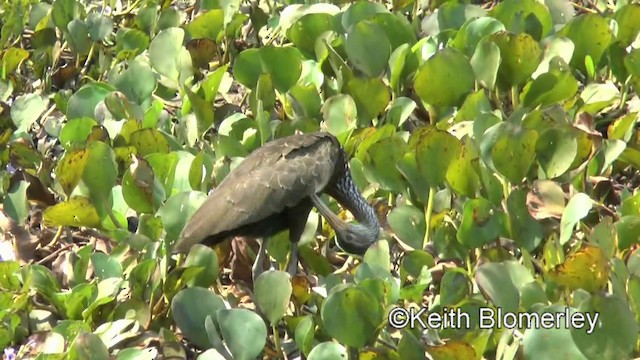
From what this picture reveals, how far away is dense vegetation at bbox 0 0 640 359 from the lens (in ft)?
13.9

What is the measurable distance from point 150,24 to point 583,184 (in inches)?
105

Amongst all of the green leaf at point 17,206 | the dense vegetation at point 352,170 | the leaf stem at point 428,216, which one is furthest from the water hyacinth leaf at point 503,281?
the green leaf at point 17,206

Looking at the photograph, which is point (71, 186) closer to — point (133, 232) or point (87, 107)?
point (133, 232)

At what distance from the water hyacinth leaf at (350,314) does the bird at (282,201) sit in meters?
0.73

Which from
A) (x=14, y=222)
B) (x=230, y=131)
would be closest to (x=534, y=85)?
(x=230, y=131)

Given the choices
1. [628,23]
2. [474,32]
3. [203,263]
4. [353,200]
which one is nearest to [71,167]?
[203,263]

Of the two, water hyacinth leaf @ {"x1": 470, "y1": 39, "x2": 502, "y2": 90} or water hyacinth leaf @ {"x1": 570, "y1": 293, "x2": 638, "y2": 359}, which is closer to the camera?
water hyacinth leaf @ {"x1": 570, "y1": 293, "x2": 638, "y2": 359}

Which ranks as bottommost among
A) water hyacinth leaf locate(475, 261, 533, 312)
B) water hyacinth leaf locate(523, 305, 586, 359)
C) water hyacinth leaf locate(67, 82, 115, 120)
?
water hyacinth leaf locate(67, 82, 115, 120)

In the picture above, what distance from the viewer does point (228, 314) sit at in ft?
13.8

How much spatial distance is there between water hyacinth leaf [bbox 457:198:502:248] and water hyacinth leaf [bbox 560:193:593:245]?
0.23 metres

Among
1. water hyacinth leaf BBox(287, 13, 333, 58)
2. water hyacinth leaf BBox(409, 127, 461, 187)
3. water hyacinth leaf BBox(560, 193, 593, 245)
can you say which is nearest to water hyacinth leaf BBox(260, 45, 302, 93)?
water hyacinth leaf BBox(287, 13, 333, 58)

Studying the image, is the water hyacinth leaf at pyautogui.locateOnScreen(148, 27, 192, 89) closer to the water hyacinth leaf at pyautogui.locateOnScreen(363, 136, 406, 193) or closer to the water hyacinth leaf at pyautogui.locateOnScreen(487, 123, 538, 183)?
the water hyacinth leaf at pyautogui.locateOnScreen(363, 136, 406, 193)

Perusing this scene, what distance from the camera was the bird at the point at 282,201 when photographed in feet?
15.6

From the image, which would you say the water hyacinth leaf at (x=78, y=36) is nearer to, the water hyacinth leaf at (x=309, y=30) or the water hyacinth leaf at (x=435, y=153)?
the water hyacinth leaf at (x=309, y=30)
